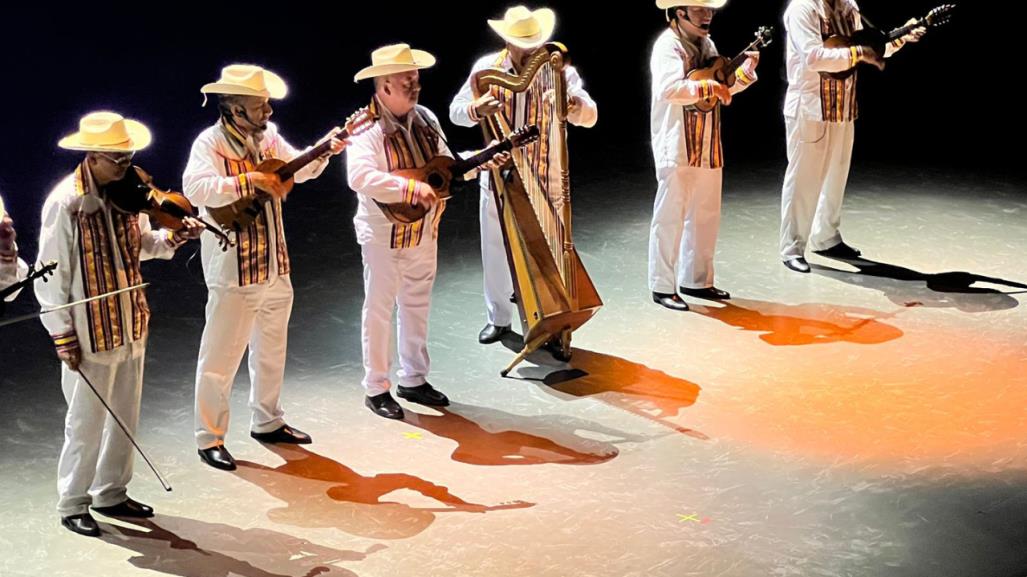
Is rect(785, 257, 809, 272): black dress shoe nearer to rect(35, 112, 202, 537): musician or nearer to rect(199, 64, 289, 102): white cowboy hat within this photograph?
rect(199, 64, 289, 102): white cowboy hat

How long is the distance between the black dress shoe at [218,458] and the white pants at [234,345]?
0.02m

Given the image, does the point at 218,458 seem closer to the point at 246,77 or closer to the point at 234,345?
the point at 234,345

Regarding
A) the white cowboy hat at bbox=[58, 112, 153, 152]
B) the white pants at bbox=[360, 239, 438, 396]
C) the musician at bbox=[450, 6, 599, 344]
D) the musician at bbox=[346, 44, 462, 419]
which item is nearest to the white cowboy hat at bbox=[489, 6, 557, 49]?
the musician at bbox=[450, 6, 599, 344]

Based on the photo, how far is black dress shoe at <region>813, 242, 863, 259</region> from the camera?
28.9ft

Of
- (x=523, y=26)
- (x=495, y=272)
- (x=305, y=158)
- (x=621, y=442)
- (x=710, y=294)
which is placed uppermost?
(x=523, y=26)

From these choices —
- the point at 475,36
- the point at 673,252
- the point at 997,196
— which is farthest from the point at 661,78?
the point at 475,36

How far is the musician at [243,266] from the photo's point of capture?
19.0 feet

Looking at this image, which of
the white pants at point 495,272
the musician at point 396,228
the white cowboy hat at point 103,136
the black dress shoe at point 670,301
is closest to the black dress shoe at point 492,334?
the white pants at point 495,272

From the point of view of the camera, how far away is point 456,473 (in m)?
6.12

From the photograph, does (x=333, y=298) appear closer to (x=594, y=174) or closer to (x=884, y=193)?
(x=594, y=174)

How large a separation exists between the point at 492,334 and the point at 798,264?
2.07 meters

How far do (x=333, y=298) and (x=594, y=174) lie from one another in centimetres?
297

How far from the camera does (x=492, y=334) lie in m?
7.57

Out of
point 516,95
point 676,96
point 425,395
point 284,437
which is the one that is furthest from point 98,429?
point 676,96
